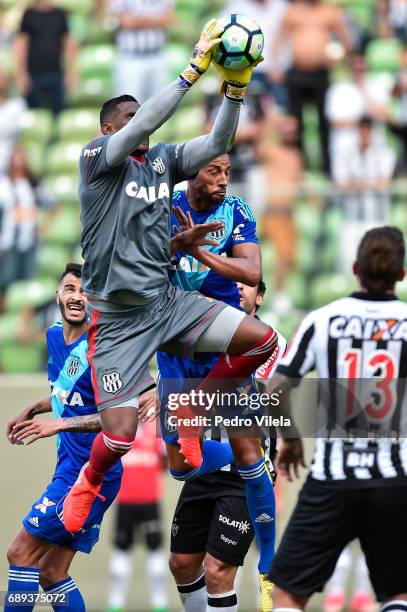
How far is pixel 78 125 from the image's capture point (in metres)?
14.8

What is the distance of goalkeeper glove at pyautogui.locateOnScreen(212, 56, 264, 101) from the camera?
20.8 feet

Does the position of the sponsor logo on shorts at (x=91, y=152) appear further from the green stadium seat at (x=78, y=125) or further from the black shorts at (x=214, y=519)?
the green stadium seat at (x=78, y=125)

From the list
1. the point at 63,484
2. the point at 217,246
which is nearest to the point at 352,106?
the point at 217,246

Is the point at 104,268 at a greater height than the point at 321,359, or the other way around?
the point at 104,268

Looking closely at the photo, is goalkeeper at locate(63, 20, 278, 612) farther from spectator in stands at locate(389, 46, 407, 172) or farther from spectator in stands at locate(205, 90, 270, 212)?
spectator in stands at locate(389, 46, 407, 172)

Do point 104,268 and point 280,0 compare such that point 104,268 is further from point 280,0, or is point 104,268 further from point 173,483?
point 280,0

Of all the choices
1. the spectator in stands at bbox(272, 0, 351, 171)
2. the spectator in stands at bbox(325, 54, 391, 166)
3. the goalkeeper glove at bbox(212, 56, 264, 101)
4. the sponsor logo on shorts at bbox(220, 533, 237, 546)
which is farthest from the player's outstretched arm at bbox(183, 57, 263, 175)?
the spectator in stands at bbox(272, 0, 351, 171)

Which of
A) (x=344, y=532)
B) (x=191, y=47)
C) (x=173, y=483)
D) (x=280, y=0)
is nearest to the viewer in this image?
(x=344, y=532)

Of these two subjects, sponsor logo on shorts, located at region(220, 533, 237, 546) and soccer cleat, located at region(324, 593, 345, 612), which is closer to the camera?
sponsor logo on shorts, located at region(220, 533, 237, 546)

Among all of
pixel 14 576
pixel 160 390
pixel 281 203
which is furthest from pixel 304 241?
pixel 14 576

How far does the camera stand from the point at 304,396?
6.85m

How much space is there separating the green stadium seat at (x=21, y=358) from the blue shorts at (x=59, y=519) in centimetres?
374

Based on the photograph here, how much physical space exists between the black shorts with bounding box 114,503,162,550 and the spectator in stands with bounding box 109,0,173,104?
4.91 metres

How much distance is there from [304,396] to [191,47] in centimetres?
939
